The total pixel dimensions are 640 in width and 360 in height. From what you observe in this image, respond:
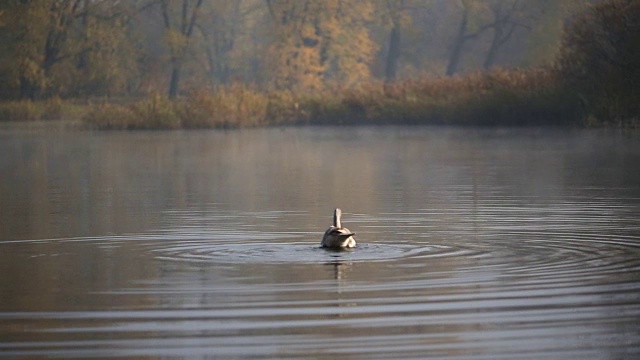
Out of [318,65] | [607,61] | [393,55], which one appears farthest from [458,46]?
[607,61]

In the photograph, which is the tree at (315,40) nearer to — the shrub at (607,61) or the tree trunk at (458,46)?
the tree trunk at (458,46)

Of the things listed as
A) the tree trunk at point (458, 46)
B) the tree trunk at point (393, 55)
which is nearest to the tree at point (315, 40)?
Answer: the tree trunk at point (393, 55)

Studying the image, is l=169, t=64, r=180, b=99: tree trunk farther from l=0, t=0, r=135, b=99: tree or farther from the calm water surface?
the calm water surface

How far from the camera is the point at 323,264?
41.2ft

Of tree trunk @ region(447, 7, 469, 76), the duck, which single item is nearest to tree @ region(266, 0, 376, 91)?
tree trunk @ region(447, 7, 469, 76)

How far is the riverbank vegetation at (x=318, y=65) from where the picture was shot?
1804 inches

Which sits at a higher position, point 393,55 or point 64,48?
point 393,55

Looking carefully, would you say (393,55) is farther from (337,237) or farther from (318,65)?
(337,237)

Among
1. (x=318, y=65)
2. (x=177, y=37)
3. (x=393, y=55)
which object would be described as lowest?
(x=318, y=65)

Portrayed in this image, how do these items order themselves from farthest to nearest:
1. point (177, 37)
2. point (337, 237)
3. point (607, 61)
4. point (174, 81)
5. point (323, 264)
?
point (174, 81), point (177, 37), point (607, 61), point (337, 237), point (323, 264)

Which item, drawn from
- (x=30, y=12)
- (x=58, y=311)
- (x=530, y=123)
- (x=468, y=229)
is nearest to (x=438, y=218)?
(x=468, y=229)

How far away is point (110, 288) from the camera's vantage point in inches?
444

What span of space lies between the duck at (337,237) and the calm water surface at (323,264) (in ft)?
0.35

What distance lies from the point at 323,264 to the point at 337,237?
0.68 m
